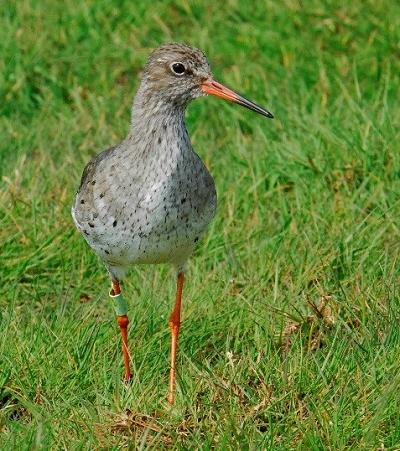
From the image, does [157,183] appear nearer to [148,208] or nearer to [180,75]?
[148,208]

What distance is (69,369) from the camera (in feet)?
17.3

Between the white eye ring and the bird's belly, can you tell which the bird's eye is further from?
the bird's belly

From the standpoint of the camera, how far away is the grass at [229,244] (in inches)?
190

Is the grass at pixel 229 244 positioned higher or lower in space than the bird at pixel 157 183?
lower

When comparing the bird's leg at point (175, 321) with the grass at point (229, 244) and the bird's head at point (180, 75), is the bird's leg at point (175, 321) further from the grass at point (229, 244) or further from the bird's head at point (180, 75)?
the bird's head at point (180, 75)

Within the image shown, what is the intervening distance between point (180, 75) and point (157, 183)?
563 mm

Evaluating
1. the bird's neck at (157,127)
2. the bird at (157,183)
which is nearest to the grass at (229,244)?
the bird at (157,183)

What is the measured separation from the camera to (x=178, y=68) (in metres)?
5.39

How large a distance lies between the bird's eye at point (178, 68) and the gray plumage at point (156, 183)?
0.05ft

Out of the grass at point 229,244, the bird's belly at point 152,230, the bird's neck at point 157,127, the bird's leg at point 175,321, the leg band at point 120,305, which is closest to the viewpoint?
the grass at point 229,244

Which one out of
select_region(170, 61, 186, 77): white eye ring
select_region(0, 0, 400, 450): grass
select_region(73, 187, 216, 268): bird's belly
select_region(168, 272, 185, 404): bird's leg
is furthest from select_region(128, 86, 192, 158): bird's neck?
select_region(0, 0, 400, 450): grass

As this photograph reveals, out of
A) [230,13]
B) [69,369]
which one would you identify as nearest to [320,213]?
[69,369]

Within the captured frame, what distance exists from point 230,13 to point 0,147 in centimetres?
234

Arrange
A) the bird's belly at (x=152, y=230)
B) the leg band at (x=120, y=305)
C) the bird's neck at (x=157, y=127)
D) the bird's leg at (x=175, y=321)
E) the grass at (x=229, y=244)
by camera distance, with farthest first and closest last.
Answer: the leg band at (x=120, y=305), the bird's leg at (x=175, y=321), the bird's neck at (x=157, y=127), the bird's belly at (x=152, y=230), the grass at (x=229, y=244)
